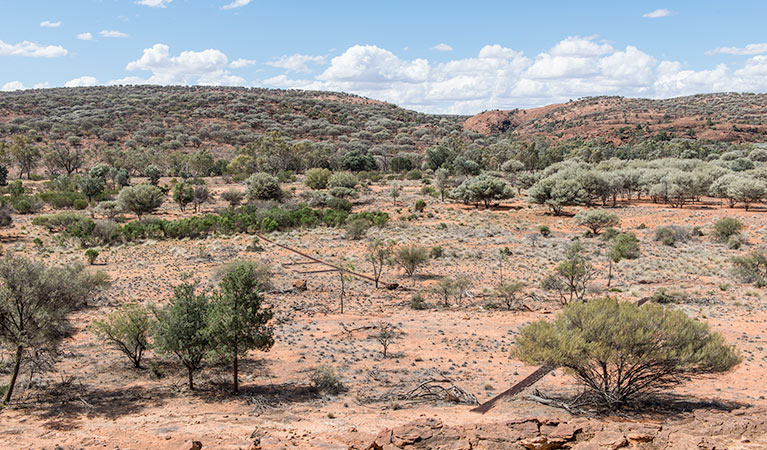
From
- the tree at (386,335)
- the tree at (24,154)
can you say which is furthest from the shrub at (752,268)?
the tree at (24,154)

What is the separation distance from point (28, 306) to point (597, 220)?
36773mm

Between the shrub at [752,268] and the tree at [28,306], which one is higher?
the tree at [28,306]

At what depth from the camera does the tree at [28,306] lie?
1120cm

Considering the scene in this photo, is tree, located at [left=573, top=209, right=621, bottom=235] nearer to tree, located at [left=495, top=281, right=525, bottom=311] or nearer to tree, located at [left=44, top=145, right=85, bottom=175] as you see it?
tree, located at [left=495, top=281, right=525, bottom=311]

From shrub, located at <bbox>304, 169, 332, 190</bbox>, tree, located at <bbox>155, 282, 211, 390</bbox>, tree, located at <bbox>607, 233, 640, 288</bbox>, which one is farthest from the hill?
tree, located at <bbox>155, 282, 211, 390</bbox>

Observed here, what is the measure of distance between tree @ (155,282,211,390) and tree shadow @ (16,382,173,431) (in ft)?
3.89

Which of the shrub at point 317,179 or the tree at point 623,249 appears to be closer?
the tree at point 623,249

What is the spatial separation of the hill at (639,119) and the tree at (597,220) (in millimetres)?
68311

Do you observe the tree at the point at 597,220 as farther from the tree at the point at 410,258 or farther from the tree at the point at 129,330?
the tree at the point at 129,330

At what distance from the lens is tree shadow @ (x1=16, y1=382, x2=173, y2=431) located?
1107 centimetres

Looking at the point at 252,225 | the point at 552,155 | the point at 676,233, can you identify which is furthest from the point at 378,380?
the point at 552,155

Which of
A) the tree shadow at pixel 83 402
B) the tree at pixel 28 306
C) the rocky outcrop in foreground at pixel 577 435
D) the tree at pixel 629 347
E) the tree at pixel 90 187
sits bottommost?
the tree shadow at pixel 83 402

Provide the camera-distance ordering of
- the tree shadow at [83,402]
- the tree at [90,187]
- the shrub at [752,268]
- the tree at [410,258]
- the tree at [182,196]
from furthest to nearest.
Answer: the tree at [90,187] < the tree at [182,196] < the tree at [410,258] < the shrub at [752,268] < the tree shadow at [83,402]

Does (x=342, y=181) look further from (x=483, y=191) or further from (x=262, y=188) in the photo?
(x=483, y=191)
